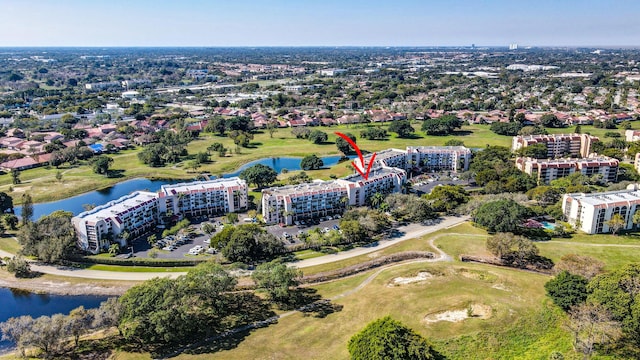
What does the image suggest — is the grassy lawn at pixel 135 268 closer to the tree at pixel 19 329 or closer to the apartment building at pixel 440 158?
the tree at pixel 19 329

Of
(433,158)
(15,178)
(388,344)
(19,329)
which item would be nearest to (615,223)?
(433,158)

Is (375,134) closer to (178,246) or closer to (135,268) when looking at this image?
(178,246)

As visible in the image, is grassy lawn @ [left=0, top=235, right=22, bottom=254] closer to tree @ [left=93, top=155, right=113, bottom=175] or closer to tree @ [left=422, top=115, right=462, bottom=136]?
tree @ [left=93, top=155, right=113, bottom=175]

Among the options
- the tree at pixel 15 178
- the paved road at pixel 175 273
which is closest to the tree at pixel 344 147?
the paved road at pixel 175 273

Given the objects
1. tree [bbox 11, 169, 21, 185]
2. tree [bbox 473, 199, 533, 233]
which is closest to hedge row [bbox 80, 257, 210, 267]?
tree [bbox 473, 199, 533, 233]

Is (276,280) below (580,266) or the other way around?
the other way around

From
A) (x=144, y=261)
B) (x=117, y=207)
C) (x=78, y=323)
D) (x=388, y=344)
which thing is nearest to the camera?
(x=388, y=344)

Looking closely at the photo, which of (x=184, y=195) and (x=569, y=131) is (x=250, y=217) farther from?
(x=569, y=131)
